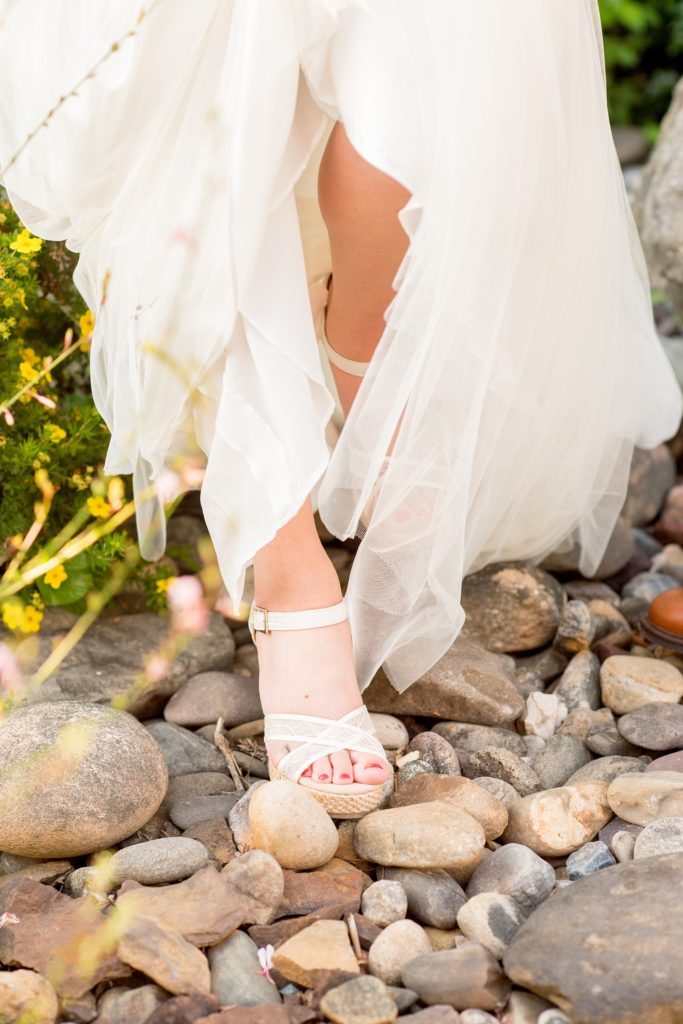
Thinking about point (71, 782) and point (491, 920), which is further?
point (71, 782)

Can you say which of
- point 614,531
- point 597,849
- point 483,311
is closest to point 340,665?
point 597,849

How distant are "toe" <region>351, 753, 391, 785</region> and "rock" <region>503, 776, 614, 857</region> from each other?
19 centimetres

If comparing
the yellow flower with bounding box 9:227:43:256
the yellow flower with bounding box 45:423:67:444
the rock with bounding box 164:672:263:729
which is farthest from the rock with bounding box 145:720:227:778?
the yellow flower with bounding box 9:227:43:256

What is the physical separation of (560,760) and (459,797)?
28cm

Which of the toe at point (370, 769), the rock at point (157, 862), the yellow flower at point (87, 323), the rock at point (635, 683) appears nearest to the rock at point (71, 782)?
the rock at point (157, 862)

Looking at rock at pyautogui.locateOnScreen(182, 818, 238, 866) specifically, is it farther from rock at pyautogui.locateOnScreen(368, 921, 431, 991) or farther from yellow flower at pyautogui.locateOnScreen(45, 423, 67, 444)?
yellow flower at pyautogui.locateOnScreen(45, 423, 67, 444)

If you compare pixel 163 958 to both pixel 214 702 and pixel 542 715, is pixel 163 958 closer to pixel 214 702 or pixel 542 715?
pixel 214 702

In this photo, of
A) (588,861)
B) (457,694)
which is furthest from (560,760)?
(588,861)

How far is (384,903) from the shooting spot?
1.33m

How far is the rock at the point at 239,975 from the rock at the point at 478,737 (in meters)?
0.58

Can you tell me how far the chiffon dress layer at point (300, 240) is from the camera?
4.68 ft

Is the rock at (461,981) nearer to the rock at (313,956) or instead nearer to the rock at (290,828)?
the rock at (313,956)

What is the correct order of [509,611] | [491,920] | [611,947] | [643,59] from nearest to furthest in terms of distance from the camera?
[611,947] → [491,920] → [509,611] → [643,59]

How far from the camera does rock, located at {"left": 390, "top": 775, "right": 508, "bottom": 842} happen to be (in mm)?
1476
